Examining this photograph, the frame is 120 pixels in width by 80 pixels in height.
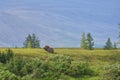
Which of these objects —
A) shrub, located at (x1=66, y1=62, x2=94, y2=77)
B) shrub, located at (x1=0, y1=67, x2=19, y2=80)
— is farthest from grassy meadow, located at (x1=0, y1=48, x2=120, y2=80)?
shrub, located at (x1=0, y1=67, x2=19, y2=80)

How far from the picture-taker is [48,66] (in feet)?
242

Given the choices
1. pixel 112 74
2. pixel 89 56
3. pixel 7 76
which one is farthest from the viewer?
pixel 89 56

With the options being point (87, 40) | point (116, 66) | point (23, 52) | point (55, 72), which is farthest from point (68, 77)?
point (87, 40)

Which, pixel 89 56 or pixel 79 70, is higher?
pixel 89 56

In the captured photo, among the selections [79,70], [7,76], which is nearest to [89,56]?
[79,70]

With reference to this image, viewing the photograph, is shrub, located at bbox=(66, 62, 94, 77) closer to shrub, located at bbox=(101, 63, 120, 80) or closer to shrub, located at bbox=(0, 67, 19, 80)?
shrub, located at bbox=(101, 63, 120, 80)

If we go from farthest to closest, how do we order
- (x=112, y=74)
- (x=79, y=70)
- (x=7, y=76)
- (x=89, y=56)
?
(x=89, y=56)
(x=79, y=70)
(x=112, y=74)
(x=7, y=76)

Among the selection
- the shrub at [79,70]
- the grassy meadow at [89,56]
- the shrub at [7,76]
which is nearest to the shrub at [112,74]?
the grassy meadow at [89,56]

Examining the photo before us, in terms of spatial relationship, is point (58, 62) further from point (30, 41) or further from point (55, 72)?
point (30, 41)

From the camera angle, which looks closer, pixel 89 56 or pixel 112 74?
pixel 112 74

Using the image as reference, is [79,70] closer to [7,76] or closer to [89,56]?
[7,76]

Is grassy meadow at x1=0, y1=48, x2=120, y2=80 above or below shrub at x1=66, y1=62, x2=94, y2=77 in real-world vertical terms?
above

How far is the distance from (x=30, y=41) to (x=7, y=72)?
3819 inches

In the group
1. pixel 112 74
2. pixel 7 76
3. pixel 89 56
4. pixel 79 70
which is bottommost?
pixel 112 74
